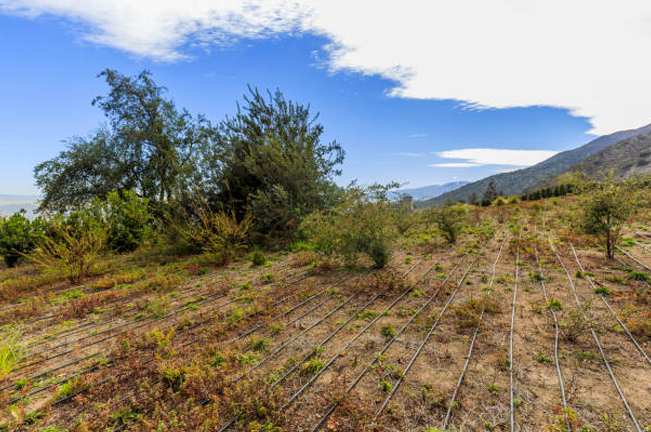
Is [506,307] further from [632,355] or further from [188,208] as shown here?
[188,208]

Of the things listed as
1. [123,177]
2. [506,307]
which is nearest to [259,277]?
[506,307]

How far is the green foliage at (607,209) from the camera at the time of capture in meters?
5.68

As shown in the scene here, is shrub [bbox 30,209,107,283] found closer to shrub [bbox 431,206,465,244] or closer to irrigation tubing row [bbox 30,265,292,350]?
irrigation tubing row [bbox 30,265,292,350]

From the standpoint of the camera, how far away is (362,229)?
21.2 ft

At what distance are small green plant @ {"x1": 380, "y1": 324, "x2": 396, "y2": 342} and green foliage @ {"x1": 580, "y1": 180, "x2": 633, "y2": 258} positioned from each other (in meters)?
5.91

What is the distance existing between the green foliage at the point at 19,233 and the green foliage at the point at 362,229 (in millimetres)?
9352

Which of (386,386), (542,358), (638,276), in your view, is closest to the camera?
(386,386)

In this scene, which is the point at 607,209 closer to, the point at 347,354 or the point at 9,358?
the point at 347,354

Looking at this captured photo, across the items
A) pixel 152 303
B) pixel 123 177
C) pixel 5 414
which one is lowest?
pixel 5 414

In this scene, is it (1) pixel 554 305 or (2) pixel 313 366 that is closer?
(2) pixel 313 366

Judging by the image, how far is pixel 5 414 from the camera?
245 centimetres

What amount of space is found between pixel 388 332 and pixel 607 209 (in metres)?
6.07

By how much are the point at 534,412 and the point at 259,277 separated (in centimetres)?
538

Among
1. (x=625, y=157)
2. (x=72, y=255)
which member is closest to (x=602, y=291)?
(x=72, y=255)
